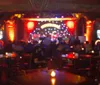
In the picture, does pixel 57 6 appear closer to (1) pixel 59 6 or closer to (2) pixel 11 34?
(1) pixel 59 6

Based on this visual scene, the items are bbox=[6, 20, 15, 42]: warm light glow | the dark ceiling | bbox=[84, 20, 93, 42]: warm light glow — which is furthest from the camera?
bbox=[6, 20, 15, 42]: warm light glow

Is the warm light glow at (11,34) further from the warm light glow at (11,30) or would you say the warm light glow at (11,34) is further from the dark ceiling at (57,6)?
the dark ceiling at (57,6)

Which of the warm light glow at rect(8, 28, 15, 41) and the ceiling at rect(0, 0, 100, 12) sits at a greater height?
the ceiling at rect(0, 0, 100, 12)

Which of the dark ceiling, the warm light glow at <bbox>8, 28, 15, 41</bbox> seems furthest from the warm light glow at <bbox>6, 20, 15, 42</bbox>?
the dark ceiling

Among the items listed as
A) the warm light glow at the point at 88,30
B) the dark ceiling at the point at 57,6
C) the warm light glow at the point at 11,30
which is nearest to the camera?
the dark ceiling at the point at 57,6

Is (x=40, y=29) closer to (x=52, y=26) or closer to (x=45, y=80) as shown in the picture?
(x=52, y=26)

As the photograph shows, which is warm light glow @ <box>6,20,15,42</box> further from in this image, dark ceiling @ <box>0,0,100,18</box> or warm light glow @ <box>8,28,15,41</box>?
dark ceiling @ <box>0,0,100,18</box>

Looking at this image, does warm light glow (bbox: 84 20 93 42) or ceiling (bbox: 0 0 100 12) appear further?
warm light glow (bbox: 84 20 93 42)

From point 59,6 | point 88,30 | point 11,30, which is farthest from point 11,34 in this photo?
point 59,6

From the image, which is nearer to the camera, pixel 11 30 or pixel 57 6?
pixel 57 6

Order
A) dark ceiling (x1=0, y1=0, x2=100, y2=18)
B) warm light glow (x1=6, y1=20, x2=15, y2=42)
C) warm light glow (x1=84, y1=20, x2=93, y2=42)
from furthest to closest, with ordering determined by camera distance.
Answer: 1. warm light glow (x1=6, y1=20, x2=15, y2=42)
2. warm light glow (x1=84, y1=20, x2=93, y2=42)
3. dark ceiling (x1=0, y1=0, x2=100, y2=18)

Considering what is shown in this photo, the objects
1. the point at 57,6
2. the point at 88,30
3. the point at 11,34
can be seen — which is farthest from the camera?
the point at 11,34

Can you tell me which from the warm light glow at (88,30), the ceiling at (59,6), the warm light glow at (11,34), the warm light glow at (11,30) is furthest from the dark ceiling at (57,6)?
the warm light glow at (11,34)

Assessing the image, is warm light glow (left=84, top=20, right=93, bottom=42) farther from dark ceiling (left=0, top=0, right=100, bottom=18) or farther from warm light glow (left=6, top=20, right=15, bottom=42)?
dark ceiling (left=0, top=0, right=100, bottom=18)
